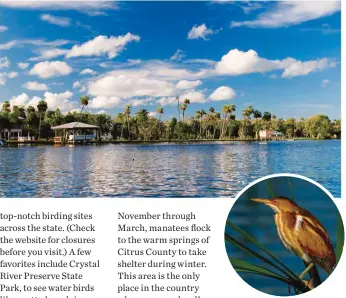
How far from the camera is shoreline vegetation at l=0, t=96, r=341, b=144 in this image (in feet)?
46.7

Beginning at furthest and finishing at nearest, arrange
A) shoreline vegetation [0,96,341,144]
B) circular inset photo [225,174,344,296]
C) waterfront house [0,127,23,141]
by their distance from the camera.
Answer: waterfront house [0,127,23,141] → shoreline vegetation [0,96,341,144] → circular inset photo [225,174,344,296]

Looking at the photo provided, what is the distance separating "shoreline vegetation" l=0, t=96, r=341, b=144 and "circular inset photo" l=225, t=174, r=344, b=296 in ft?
27.2

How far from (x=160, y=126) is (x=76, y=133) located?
398cm

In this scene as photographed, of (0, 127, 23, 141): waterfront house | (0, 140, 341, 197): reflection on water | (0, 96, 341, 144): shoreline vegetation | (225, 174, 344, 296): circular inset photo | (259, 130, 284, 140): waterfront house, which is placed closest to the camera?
(225, 174, 344, 296): circular inset photo

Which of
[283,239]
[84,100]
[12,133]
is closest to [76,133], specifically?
[12,133]

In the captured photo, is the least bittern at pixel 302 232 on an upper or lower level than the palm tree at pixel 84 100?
lower

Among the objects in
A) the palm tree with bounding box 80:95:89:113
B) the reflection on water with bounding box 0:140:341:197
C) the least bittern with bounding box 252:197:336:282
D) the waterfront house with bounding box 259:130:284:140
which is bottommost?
the reflection on water with bounding box 0:140:341:197

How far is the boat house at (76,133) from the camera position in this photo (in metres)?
16.5

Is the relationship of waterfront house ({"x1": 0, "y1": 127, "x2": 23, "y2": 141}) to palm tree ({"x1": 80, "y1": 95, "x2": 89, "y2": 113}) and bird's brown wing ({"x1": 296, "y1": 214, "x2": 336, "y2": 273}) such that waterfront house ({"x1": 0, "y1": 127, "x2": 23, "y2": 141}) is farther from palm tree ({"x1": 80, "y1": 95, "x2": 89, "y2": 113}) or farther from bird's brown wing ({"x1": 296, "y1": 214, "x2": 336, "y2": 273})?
bird's brown wing ({"x1": 296, "y1": 214, "x2": 336, "y2": 273})

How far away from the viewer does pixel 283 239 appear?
3293 millimetres

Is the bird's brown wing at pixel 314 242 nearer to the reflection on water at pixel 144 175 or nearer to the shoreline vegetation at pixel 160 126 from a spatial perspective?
the reflection on water at pixel 144 175

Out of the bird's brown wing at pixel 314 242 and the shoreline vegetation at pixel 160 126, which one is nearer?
the bird's brown wing at pixel 314 242

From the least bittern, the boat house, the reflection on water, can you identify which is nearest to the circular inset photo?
the least bittern

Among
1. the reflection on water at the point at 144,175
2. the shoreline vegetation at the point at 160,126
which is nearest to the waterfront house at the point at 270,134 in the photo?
the shoreline vegetation at the point at 160,126
